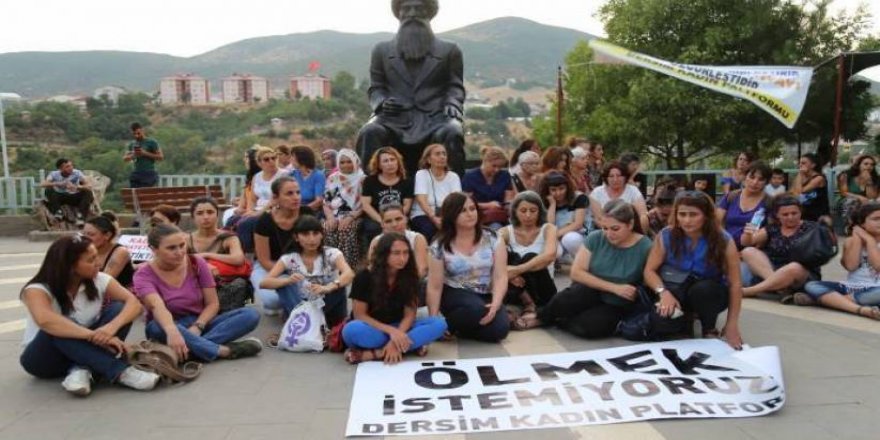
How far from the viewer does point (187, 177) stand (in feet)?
44.8

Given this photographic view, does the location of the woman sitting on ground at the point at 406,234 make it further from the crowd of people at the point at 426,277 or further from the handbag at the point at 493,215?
the handbag at the point at 493,215

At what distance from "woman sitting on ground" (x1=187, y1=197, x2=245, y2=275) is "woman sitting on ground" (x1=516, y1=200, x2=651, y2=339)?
8.18ft

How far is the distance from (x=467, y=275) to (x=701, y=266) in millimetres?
1544

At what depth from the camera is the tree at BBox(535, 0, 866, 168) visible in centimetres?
1912

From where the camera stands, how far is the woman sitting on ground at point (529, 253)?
5.33 meters

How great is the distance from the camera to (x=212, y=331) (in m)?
4.53

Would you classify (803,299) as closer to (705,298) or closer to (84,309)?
(705,298)

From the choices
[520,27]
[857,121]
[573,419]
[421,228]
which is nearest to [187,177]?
[421,228]

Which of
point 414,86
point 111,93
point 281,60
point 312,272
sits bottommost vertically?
point 312,272

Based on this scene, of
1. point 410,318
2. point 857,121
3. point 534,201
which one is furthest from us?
point 857,121

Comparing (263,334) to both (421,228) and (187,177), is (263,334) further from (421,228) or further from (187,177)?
(187,177)

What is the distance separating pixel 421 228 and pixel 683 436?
12.6ft

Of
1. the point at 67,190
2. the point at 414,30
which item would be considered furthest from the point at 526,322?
the point at 67,190

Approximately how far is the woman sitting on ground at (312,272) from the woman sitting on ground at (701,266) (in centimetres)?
209
